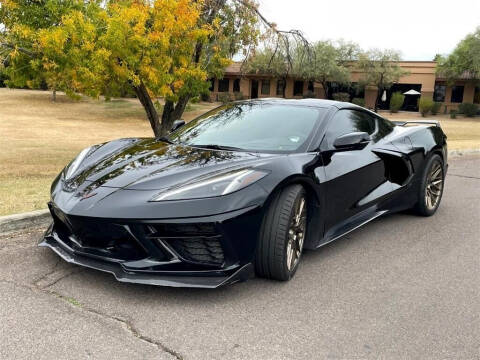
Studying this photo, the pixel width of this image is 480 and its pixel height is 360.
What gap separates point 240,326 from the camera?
3.06 meters

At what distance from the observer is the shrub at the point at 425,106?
42897 millimetres

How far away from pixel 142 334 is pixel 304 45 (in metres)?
11.0

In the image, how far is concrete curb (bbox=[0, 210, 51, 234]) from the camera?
4.57 m

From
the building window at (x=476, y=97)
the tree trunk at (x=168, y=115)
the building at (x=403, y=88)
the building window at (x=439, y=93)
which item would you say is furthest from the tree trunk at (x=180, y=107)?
the building window at (x=476, y=97)

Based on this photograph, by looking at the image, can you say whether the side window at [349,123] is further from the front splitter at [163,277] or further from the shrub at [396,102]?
the shrub at [396,102]

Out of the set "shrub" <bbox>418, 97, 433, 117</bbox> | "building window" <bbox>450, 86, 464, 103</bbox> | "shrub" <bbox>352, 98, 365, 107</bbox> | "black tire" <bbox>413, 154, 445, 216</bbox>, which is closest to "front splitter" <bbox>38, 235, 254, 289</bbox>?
"black tire" <bbox>413, 154, 445, 216</bbox>

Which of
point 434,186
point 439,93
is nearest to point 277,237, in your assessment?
point 434,186

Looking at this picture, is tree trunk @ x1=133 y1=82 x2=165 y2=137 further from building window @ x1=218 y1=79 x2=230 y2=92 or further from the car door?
building window @ x1=218 y1=79 x2=230 y2=92

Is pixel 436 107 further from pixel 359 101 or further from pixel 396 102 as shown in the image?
pixel 359 101

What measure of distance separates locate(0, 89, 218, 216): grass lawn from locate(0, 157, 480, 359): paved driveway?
1990mm

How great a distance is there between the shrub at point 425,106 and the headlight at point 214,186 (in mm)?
43022

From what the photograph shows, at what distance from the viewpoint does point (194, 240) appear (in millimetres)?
3238

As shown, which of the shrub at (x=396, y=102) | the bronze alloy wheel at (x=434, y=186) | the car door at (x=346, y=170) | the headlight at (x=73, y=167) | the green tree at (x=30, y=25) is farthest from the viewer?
the shrub at (x=396, y=102)

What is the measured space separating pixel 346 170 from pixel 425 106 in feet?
138
